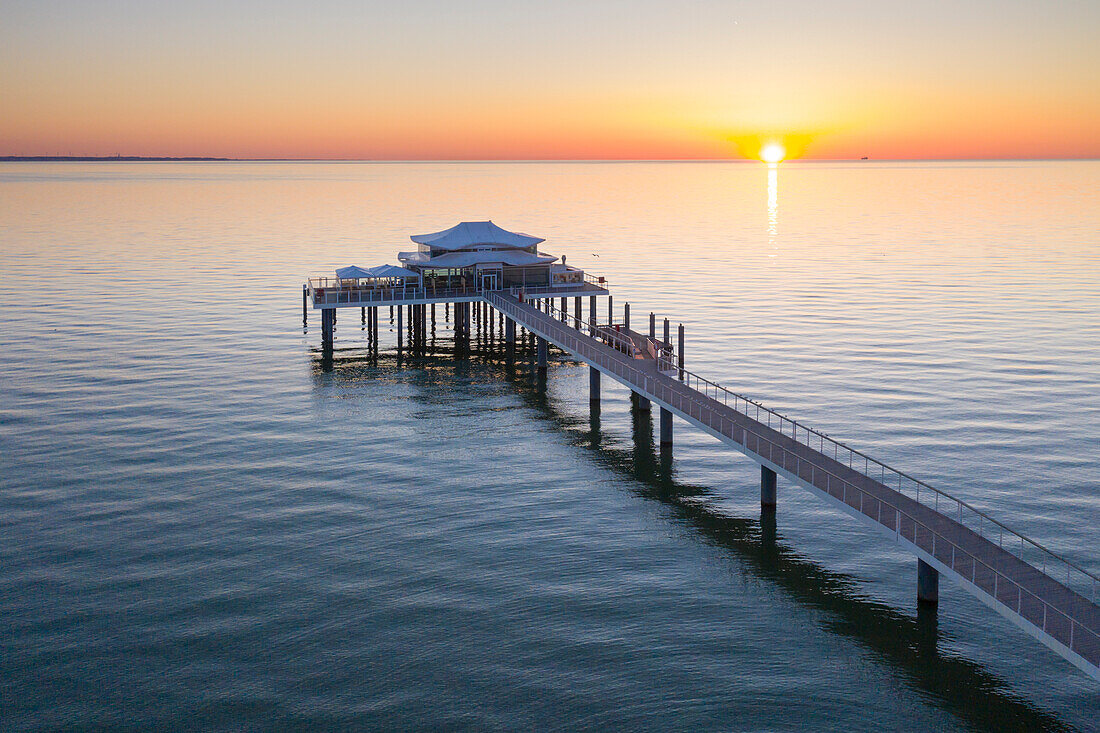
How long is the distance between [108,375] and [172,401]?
788 cm

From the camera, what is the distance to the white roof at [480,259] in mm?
73375

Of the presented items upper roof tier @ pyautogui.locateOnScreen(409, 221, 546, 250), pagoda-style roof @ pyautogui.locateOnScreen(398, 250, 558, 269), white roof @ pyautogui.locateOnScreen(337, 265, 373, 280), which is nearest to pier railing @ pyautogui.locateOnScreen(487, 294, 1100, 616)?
pagoda-style roof @ pyautogui.locateOnScreen(398, 250, 558, 269)

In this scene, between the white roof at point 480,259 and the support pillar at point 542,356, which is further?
the white roof at point 480,259

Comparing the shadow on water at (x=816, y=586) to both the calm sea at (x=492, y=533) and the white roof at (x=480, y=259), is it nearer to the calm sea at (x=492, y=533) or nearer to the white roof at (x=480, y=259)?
the calm sea at (x=492, y=533)

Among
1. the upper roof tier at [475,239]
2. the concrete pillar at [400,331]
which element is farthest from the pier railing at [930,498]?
the concrete pillar at [400,331]

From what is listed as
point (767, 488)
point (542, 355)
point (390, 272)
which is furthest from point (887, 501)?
point (390, 272)

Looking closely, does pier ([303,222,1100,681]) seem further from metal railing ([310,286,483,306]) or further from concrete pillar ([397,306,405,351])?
concrete pillar ([397,306,405,351])

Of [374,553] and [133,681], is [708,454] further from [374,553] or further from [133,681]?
[133,681]

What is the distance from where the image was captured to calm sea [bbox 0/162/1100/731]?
26859 mm

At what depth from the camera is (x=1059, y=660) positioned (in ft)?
93.5

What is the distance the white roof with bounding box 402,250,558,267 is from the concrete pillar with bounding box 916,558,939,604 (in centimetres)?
4604

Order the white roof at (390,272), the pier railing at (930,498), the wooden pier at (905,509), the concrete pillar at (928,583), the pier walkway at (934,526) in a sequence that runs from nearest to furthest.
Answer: the pier walkway at (934,526) → the wooden pier at (905,509) → the concrete pillar at (928,583) → the pier railing at (930,498) → the white roof at (390,272)

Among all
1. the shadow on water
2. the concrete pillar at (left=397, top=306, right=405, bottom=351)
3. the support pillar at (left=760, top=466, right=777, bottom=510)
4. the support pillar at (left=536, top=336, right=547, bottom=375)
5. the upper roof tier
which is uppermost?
the upper roof tier

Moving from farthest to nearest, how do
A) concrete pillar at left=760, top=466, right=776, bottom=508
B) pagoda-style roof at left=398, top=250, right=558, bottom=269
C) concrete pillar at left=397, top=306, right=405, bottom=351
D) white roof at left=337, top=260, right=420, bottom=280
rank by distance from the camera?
1. concrete pillar at left=397, top=306, right=405, bottom=351
2. pagoda-style roof at left=398, top=250, right=558, bottom=269
3. white roof at left=337, top=260, right=420, bottom=280
4. concrete pillar at left=760, top=466, right=776, bottom=508
